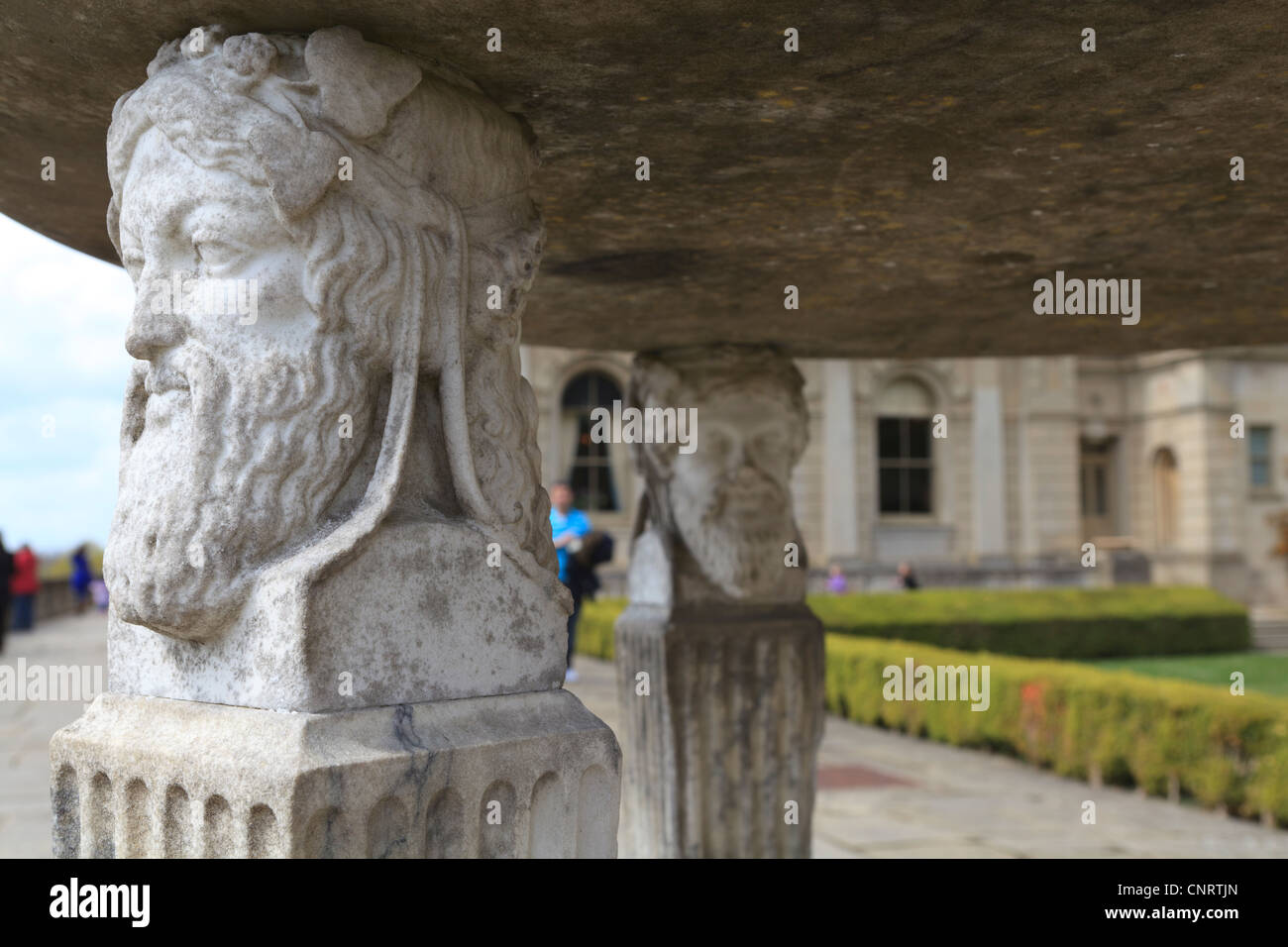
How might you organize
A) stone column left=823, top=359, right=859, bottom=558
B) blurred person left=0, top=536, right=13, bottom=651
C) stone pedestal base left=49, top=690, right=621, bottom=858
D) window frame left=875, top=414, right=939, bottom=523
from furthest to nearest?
window frame left=875, top=414, right=939, bottom=523 < stone column left=823, top=359, right=859, bottom=558 < blurred person left=0, top=536, right=13, bottom=651 < stone pedestal base left=49, top=690, right=621, bottom=858

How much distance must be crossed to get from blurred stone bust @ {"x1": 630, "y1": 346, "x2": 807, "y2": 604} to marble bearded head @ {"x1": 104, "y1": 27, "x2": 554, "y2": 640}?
2028mm

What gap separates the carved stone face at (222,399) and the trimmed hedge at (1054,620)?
1067 centimetres

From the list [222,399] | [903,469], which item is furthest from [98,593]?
[222,399]

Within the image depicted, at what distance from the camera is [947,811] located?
6336 millimetres

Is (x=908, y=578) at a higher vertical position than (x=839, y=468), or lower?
lower

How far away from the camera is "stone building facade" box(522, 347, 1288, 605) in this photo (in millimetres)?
20578

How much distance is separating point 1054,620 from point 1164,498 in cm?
1019

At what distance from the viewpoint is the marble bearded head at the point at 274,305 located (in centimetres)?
164

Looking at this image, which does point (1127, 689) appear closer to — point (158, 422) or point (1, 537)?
point (158, 422)

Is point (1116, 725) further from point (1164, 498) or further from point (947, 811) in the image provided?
point (1164, 498)

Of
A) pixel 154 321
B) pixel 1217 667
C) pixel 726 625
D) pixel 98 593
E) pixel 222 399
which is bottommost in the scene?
pixel 1217 667

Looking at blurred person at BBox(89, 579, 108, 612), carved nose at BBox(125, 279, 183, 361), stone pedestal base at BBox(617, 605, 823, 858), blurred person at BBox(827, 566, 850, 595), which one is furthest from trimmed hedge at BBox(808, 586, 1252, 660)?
blurred person at BBox(89, 579, 108, 612)

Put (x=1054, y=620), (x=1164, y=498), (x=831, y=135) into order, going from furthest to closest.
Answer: (x=1164, y=498), (x=1054, y=620), (x=831, y=135)

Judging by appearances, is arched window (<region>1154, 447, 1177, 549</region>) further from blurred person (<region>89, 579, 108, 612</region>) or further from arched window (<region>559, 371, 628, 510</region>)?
blurred person (<region>89, 579, 108, 612</region>)
